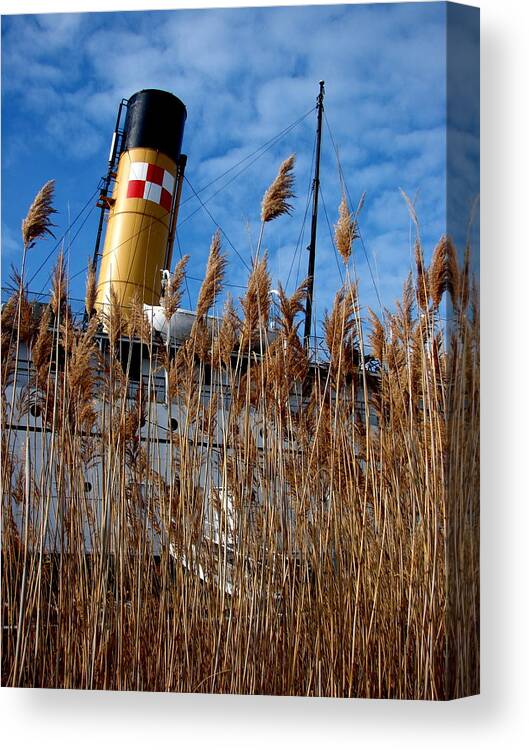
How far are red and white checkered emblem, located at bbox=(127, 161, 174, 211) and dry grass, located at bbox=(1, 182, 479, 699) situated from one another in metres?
0.49

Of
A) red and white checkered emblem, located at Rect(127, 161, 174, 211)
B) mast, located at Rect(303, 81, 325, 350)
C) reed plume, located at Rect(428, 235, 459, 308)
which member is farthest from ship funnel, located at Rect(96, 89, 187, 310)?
reed plume, located at Rect(428, 235, 459, 308)

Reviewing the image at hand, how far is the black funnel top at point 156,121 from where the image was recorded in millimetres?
3570

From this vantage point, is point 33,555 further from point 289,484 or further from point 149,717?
point 289,484

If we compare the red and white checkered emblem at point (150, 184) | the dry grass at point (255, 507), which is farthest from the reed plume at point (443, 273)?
the red and white checkered emblem at point (150, 184)

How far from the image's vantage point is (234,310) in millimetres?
3449

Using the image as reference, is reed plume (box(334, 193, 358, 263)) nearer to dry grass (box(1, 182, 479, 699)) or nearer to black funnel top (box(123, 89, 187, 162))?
dry grass (box(1, 182, 479, 699))

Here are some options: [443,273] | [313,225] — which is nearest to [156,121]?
[313,225]

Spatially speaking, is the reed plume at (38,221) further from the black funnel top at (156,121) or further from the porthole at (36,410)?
the porthole at (36,410)

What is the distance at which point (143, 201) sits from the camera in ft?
12.8

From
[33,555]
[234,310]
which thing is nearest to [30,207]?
[234,310]

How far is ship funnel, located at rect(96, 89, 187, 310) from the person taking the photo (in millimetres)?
3602

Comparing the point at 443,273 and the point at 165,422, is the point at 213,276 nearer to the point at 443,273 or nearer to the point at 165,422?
the point at 165,422

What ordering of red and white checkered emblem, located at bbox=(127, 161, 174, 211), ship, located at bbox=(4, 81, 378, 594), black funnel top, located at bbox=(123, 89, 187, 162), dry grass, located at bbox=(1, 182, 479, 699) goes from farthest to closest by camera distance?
red and white checkered emblem, located at bbox=(127, 161, 174, 211), black funnel top, located at bbox=(123, 89, 187, 162), ship, located at bbox=(4, 81, 378, 594), dry grass, located at bbox=(1, 182, 479, 699)

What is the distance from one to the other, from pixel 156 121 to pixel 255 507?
1.46m
